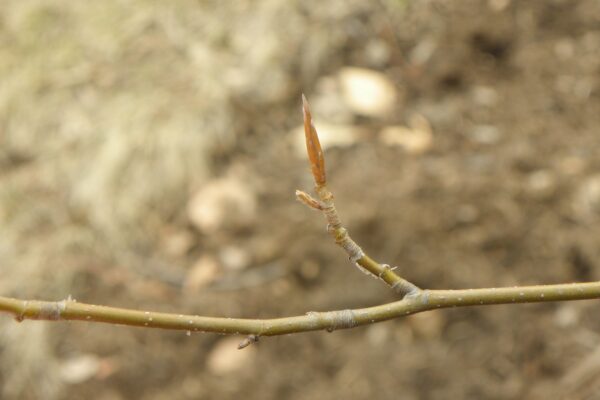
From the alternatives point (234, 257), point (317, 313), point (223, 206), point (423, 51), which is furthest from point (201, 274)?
point (317, 313)

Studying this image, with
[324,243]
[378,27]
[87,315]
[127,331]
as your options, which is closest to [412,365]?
[324,243]

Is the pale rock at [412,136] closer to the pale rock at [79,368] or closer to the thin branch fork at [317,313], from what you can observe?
the pale rock at [79,368]

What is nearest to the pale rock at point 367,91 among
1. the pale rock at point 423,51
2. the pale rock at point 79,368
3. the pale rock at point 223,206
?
the pale rock at point 423,51

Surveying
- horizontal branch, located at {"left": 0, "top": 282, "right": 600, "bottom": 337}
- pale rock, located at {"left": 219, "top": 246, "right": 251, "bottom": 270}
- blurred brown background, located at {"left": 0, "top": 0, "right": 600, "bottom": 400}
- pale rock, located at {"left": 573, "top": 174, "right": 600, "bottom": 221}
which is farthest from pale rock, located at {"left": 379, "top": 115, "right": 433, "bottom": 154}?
horizontal branch, located at {"left": 0, "top": 282, "right": 600, "bottom": 337}

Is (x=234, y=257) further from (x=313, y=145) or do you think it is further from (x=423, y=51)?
(x=313, y=145)

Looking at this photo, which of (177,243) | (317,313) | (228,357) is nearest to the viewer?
(317,313)

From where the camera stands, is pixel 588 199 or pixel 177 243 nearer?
pixel 588 199

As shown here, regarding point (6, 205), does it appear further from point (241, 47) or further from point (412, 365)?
point (412, 365)
